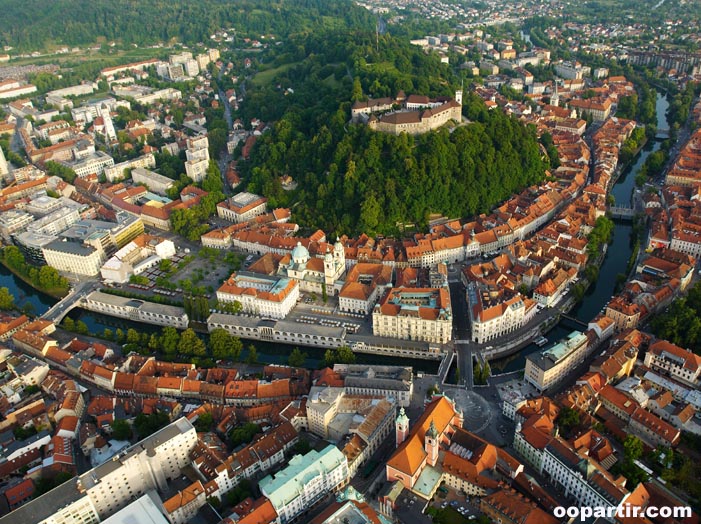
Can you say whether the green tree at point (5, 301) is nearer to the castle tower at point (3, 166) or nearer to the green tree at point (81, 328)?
the green tree at point (81, 328)

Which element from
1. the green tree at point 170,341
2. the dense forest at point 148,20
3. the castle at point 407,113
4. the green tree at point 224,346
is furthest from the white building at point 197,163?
the dense forest at point 148,20

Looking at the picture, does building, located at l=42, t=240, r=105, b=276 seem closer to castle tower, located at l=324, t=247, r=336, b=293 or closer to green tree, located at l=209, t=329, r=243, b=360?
green tree, located at l=209, t=329, r=243, b=360

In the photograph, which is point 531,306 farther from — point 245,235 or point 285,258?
point 245,235

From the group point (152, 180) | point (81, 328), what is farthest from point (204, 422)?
point (152, 180)

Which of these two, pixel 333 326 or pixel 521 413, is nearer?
pixel 521 413

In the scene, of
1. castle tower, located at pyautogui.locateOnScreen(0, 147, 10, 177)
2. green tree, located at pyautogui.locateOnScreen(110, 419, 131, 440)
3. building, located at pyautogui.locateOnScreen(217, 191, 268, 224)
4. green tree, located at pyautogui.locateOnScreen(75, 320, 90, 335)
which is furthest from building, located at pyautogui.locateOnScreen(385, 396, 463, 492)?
castle tower, located at pyautogui.locateOnScreen(0, 147, 10, 177)

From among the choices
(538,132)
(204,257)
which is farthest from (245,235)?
(538,132)

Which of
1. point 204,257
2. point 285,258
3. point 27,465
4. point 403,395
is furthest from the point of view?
point 204,257

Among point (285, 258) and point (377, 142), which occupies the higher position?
point (377, 142)

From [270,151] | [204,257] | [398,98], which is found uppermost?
[398,98]
